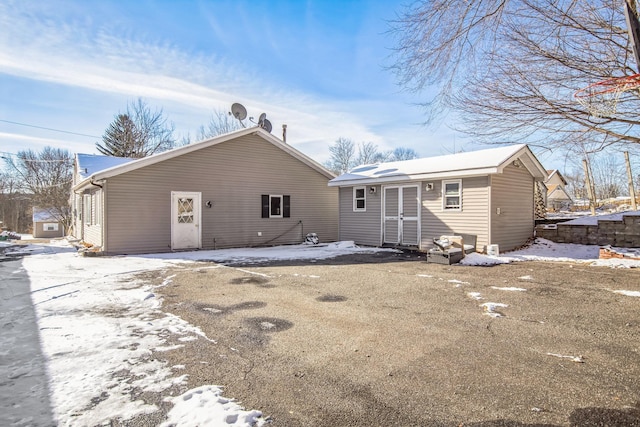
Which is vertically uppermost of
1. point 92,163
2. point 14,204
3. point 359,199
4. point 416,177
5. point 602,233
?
point 92,163

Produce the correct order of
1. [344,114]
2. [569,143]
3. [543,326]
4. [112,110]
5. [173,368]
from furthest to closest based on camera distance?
[112,110], [344,114], [569,143], [543,326], [173,368]

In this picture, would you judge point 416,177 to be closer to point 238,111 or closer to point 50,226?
point 238,111

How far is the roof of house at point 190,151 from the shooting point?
1079 centimetres

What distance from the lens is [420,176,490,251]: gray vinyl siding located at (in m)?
10.2

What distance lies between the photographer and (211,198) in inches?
509

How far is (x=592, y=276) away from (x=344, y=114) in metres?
13.3

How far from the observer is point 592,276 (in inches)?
280

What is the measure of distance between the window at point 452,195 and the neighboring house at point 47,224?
3295cm

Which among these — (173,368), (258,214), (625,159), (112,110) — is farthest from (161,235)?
(112,110)

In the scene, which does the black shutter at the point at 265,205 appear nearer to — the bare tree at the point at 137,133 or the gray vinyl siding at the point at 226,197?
the gray vinyl siding at the point at 226,197

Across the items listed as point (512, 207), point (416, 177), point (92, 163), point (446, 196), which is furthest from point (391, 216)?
point (92, 163)

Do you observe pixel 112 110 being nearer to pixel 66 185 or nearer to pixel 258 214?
pixel 66 185

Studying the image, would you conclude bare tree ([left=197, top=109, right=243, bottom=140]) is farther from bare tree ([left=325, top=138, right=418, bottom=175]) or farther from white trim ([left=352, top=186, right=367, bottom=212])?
white trim ([left=352, top=186, right=367, bottom=212])

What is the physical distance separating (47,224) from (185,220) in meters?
26.9
